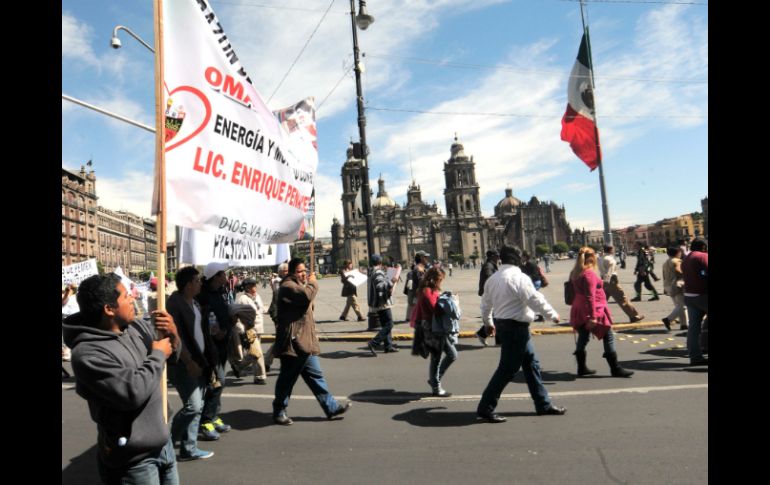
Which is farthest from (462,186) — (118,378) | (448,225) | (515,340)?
(118,378)

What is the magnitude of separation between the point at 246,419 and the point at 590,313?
446cm

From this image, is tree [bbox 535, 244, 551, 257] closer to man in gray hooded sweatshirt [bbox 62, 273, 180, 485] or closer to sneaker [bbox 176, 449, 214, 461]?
sneaker [bbox 176, 449, 214, 461]

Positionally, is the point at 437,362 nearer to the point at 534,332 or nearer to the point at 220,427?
the point at 220,427

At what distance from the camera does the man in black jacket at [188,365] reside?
165 inches

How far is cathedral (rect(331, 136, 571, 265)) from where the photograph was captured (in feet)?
400

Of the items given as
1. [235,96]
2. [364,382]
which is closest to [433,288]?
[364,382]

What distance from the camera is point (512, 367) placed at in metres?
5.01

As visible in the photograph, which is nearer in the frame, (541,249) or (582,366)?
(582,366)

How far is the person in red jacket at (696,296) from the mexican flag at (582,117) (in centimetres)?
369

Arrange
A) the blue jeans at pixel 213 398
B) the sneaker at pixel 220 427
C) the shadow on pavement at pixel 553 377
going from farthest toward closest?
the shadow on pavement at pixel 553 377
the sneaker at pixel 220 427
the blue jeans at pixel 213 398

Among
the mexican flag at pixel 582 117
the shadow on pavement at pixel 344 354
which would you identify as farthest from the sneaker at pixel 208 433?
the mexican flag at pixel 582 117

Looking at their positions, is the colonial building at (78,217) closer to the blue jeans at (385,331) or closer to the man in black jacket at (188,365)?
the blue jeans at (385,331)
